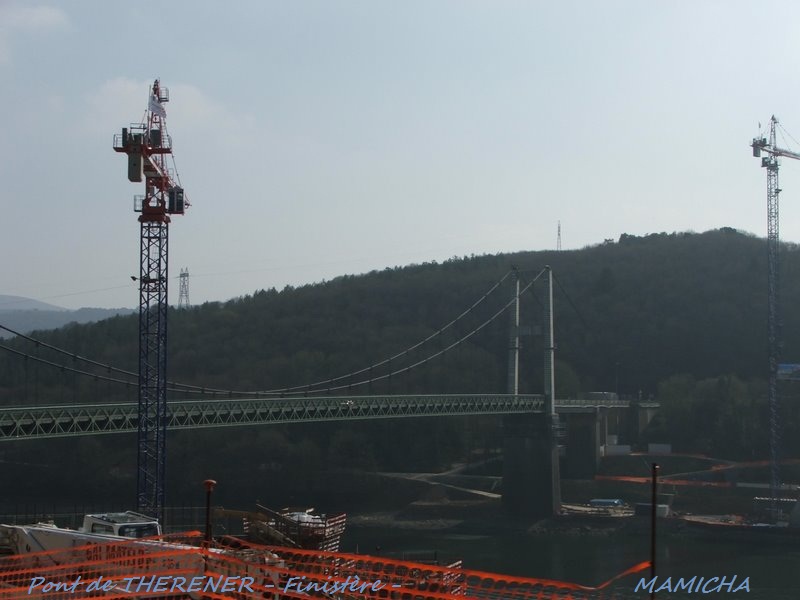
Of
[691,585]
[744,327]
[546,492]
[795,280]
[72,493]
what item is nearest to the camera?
[691,585]

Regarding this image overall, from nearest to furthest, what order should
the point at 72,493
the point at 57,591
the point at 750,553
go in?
the point at 57,591 → the point at 750,553 → the point at 72,493

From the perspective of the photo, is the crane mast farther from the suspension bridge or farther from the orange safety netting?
the orange safety netting

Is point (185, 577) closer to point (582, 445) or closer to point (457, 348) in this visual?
point (582, 445)

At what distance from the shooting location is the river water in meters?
35.6

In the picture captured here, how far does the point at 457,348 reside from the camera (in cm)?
7831

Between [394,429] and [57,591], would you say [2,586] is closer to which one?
[57,591]

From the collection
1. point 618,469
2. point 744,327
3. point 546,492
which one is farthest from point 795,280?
point 546,492

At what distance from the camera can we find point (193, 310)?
98000 millimetres

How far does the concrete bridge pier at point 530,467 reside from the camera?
51.8 meters

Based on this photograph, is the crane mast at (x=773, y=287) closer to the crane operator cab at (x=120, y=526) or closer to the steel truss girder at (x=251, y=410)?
the steel truss girder at (x=251, y=410)

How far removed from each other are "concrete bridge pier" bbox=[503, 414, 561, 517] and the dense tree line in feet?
23.0

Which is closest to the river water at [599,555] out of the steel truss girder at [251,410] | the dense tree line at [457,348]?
the steel truss girder at [251,410]

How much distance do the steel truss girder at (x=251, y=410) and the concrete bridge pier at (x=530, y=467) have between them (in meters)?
1.05

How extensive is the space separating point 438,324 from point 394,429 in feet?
68.6
